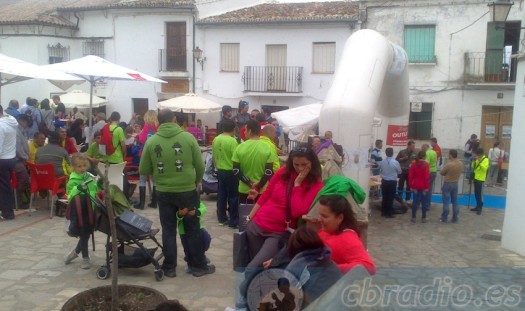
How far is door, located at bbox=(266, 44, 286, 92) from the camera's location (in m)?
24.2

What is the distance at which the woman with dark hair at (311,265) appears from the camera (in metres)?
3.10

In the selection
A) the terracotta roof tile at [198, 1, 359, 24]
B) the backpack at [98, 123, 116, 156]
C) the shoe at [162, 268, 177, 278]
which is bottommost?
the shoe at [162, 268, 177, 278]

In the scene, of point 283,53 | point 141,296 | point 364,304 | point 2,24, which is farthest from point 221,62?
point 364,304

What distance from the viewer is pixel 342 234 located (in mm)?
3684

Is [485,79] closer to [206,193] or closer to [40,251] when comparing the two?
[206,193]

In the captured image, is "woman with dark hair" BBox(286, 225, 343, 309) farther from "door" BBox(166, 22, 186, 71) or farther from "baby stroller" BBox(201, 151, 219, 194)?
"door" BBox(166, 22, 186, 71)

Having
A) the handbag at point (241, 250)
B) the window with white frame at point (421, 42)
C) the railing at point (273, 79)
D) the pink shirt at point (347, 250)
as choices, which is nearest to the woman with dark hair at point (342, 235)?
the pink shirt at point (347, 250)

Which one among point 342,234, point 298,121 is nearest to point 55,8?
point 298,121

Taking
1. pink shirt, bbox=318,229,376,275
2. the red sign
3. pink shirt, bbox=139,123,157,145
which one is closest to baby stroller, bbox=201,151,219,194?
pink shirt, bbox=139,123,157,145

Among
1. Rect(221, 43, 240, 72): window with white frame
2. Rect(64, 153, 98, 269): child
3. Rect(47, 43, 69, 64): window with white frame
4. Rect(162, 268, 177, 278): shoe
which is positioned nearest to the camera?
Rect(64, 153, 98, 269): child

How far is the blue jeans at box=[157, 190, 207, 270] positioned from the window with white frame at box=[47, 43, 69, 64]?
911 inches

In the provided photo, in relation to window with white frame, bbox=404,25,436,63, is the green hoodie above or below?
below

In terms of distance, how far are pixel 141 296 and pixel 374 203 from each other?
797 cm

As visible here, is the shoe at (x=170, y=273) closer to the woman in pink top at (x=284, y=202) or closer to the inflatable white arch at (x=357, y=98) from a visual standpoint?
the woman in pink top at (x=284, y=202)
